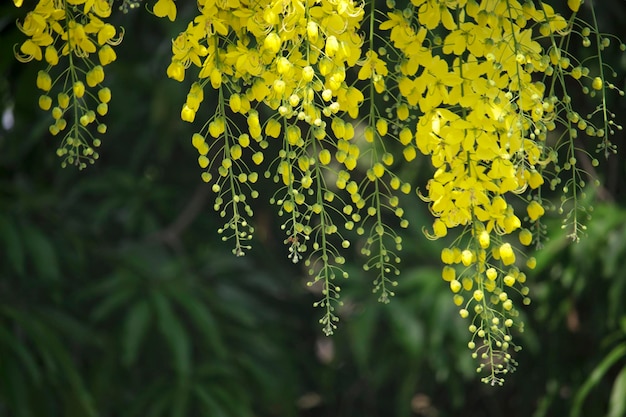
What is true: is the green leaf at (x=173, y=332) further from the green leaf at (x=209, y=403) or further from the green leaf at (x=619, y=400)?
the green leaf at (x=619, y=400)

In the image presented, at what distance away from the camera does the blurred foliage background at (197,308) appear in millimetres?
2035

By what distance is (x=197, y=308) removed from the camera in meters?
2.10

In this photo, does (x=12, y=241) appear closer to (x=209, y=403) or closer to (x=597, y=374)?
(x=209, y=403)

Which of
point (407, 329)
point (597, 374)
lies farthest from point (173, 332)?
point (597, 374)

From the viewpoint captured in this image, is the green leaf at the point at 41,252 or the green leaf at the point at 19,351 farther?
the green leaf at the point at 41,252

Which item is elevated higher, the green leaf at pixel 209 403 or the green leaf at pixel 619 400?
the green leaf at pixel 209 403

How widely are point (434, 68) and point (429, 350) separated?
1.38m

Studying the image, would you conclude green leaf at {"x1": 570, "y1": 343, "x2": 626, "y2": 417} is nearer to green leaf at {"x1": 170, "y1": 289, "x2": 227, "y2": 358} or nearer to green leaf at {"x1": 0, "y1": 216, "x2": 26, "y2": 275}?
green leaf at {"x1": 170, "y1": 289, "x2": 227, "y2": 358}

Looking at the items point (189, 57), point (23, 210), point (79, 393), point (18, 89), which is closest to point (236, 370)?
point (79, 393)

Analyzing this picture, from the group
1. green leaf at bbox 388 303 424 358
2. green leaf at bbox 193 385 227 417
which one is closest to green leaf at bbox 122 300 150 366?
green leaf at bbox 193 385 227 417

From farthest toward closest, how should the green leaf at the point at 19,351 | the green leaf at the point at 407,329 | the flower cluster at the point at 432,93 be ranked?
the green leaf at the point at 407,329 → the green leaf at the point at 19,351 → the flower cluster at the point at 432,93

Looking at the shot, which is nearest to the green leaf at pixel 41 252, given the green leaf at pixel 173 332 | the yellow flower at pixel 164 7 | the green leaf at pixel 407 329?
the green leaf at pixel 173 332

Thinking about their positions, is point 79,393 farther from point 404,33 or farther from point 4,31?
point 404,33

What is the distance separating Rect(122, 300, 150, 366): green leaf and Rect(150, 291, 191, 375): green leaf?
0.09 feet
